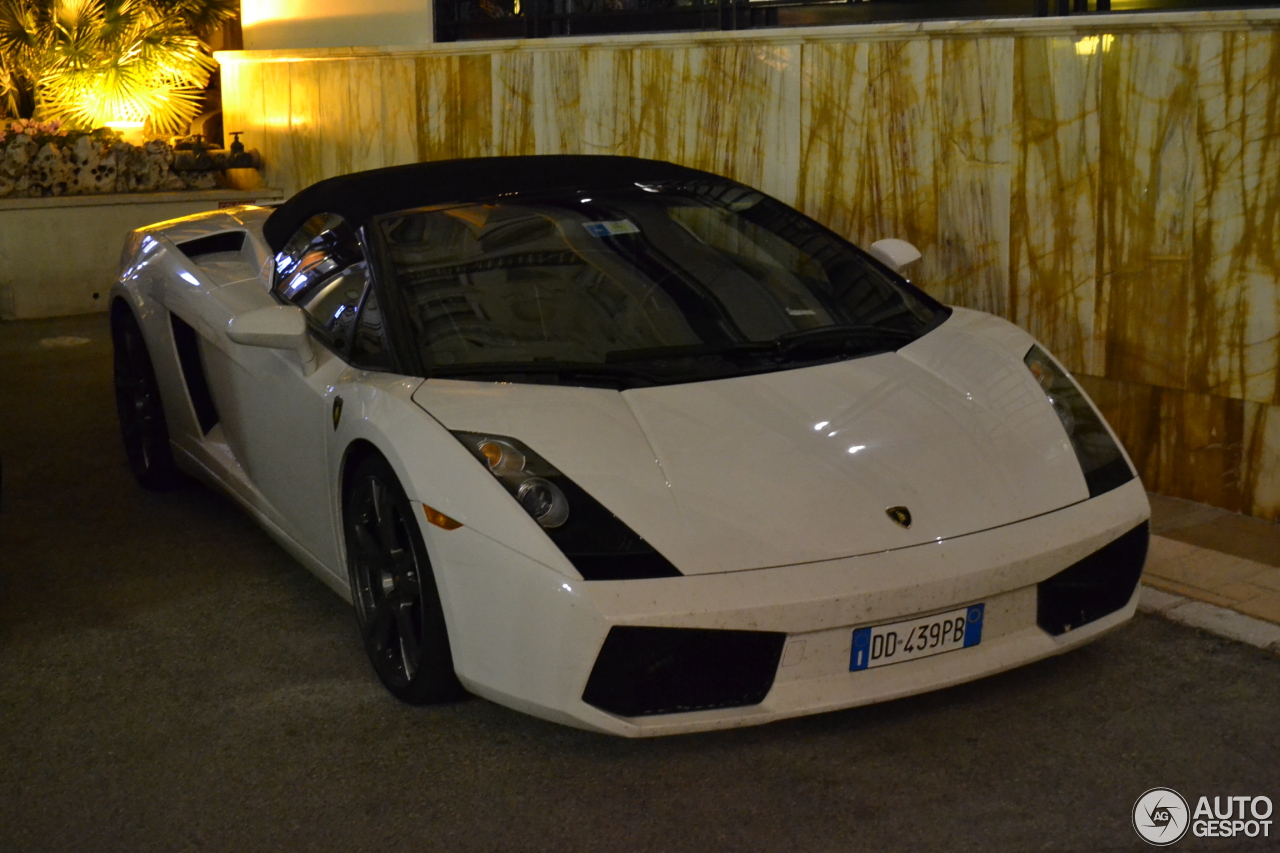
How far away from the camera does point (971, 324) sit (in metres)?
4.09

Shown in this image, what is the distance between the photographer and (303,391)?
398cm

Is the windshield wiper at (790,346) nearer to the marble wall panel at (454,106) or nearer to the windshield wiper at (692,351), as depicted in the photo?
the windshield wiper at (692,351)

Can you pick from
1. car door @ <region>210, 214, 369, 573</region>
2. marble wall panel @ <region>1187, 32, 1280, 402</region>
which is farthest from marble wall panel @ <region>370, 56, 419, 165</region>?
marble wall panel @ <region>1187, 32, 1280, 402</region>

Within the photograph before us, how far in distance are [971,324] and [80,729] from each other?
2.59 m

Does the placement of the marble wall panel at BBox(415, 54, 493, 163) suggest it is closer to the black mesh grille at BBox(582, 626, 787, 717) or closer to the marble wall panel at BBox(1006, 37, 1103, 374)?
the marble wall panel at BBox(1006, 37, 1103, 374)

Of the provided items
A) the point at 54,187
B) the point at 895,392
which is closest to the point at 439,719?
the point at 895,392

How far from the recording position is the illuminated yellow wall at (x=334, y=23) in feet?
32.6

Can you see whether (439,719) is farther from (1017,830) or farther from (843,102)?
(843,102)

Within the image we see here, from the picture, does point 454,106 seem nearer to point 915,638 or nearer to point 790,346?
point 790,346

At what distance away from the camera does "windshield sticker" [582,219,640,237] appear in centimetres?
414

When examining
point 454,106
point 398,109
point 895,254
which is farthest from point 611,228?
point 398,109

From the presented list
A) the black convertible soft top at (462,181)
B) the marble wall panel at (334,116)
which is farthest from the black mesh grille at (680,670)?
the marble wall panel at (334,116)

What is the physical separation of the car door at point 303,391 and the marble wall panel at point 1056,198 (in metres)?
2.77

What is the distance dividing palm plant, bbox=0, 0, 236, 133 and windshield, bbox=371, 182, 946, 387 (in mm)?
9287
